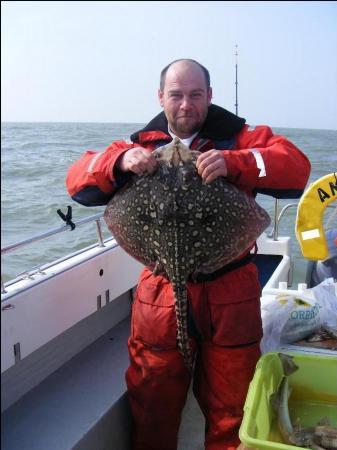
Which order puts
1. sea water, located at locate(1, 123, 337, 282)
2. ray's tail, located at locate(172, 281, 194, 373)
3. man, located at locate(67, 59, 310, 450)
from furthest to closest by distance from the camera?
1. sea water, located at locate(1, 123, 337, 282)
2. man, located at locate(67, 59, 310, 450)
3. ray's tail, located at locate(172, 281, 194, 373)

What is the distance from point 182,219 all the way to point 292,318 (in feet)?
4.22

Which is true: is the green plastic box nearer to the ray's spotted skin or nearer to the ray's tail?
the ray's tail

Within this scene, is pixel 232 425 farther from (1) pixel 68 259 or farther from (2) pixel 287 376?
(1) pixel 68 259

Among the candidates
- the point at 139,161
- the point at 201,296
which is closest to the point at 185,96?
the point at 139,161

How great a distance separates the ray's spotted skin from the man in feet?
0.51

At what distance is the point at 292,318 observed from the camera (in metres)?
3.15

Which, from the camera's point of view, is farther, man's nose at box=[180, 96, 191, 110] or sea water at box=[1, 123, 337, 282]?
sea water at box=[1, 123, 337, 282]

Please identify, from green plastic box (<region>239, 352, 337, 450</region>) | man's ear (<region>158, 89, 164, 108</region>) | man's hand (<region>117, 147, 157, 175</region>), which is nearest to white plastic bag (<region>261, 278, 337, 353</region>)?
green plastic box (<region>239, 352, 337, 450</region>)

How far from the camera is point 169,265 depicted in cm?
242

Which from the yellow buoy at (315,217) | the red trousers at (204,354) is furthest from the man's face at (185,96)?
the yellow buoy at (315,217)

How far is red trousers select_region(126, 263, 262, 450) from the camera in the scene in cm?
264

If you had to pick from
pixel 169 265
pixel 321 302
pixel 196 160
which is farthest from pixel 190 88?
pixel 321 302

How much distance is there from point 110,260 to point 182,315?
136 cm

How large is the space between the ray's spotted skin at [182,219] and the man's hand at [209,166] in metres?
0.04
